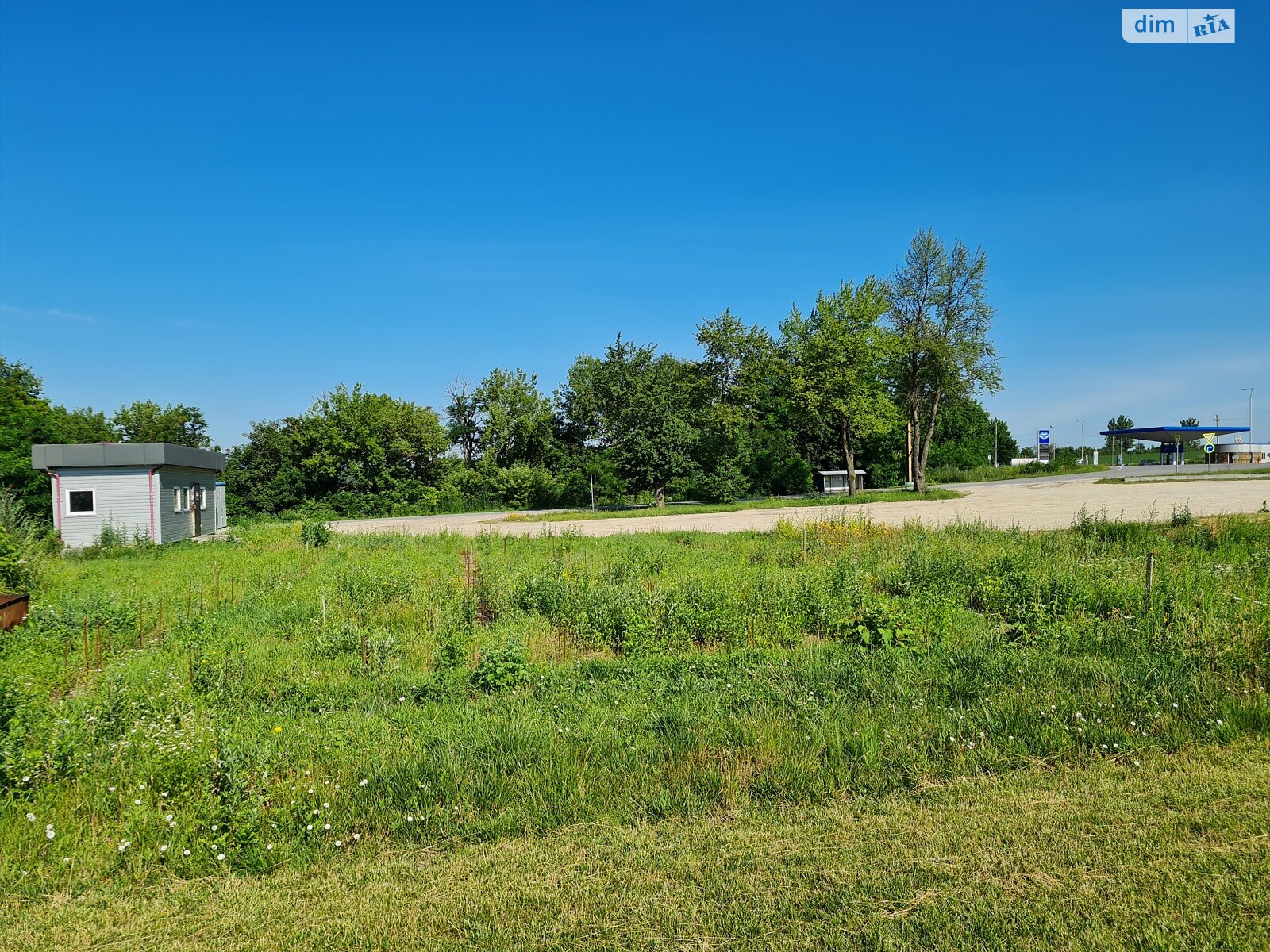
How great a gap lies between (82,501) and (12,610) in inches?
854

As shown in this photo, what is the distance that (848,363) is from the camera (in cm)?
3991

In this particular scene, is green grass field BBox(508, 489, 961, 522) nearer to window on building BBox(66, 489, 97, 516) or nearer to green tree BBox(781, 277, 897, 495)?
green tree BBox(781, 277, 897, 495)

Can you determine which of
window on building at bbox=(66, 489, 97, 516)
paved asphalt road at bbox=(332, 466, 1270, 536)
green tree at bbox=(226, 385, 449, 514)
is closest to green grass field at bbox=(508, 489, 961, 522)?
paved asphalt road at bbox=(332, 466, 1270, 536)

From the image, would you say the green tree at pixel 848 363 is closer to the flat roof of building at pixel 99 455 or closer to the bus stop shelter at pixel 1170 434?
the flat roof of building at pixel 99 455

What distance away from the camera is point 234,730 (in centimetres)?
536

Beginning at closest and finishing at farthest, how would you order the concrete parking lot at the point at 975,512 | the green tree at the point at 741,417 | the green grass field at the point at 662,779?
the green grass field at the point at 662,779 → the concrete parking lot at the point at 975,512 → the green tree at the point at 741,417

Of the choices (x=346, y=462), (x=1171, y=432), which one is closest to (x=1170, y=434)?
(x=1171, y=432)

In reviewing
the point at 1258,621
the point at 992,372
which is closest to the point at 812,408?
the point at 992,372

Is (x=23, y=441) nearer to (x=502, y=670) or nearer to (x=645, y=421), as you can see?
(x=645, y=421)

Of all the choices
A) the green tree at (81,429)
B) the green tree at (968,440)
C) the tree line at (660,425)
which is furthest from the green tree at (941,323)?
the green tree at (81,429)

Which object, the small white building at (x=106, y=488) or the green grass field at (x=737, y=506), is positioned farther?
the green grass field at (x=737, y=506)

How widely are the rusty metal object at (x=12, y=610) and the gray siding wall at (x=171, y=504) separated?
20.1 metres

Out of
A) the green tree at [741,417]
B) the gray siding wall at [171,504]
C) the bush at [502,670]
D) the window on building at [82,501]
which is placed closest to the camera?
the bush at [502,670]

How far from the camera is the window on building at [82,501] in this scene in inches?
1061
